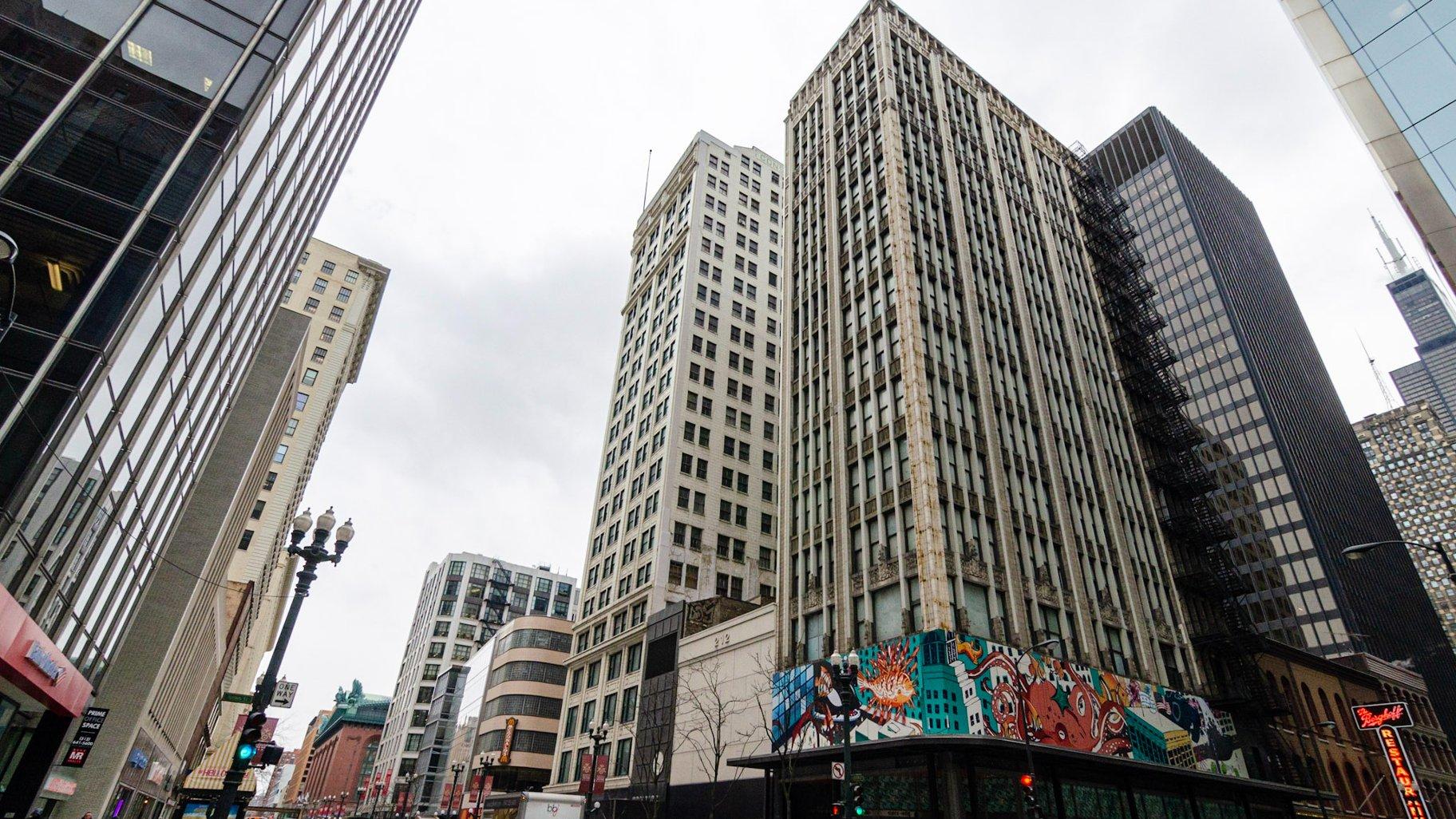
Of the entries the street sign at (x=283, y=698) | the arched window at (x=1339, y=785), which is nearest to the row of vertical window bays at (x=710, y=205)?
the street sign at (x=283, y=698)

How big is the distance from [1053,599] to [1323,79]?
24640mm

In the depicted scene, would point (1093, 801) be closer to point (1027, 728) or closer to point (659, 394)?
point (1027, 728)

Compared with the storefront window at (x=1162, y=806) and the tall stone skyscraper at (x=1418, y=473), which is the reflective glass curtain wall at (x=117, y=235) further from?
the tall stone skyscraper at (x=1418, y=473)

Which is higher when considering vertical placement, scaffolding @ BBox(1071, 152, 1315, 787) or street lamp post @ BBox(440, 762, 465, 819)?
scaffolding @ BBox(1071, 152, 1315, 787)

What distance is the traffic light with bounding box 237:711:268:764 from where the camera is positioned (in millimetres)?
13086

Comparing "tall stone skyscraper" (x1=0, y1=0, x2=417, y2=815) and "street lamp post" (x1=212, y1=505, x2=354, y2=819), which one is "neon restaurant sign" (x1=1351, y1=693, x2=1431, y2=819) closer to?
"street lamp post" (x1=212, y1=505, x2=354, y2=819)

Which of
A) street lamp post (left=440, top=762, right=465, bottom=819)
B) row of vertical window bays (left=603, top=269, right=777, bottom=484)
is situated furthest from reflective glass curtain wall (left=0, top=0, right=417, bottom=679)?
street lamp post (left=440, top=762, right=465, bottom=819)

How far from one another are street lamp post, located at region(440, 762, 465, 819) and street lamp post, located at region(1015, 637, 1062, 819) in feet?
200

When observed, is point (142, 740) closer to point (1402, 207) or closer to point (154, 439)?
point (154, 439)

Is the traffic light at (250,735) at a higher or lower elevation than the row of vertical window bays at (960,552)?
lower

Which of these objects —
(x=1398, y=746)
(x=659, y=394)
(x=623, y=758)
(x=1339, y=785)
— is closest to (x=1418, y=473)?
(x=1339, y=785)

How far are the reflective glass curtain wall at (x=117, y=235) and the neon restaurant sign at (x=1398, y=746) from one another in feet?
124

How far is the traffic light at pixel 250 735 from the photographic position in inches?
515

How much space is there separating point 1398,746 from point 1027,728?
42.0ft
